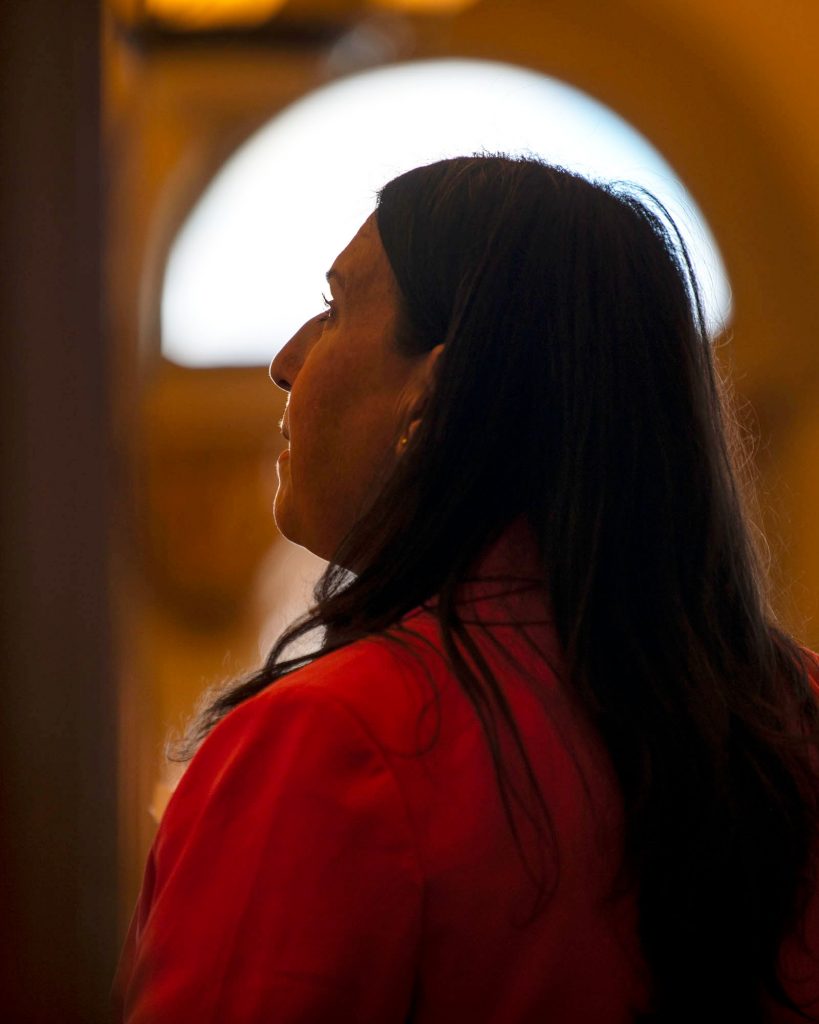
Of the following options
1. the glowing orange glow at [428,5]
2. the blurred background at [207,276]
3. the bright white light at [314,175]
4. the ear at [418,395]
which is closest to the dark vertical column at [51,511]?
the blurred background at [207,276]

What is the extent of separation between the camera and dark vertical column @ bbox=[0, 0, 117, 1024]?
31 cm

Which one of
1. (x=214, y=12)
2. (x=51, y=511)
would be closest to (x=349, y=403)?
(x=51, y=511)

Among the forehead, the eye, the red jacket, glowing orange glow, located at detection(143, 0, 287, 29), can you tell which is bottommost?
the red jacket

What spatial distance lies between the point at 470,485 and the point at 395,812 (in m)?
0.27

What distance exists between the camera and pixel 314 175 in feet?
14.5

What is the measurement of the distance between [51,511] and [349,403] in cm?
73

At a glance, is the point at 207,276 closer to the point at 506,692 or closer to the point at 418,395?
the point at 418,395

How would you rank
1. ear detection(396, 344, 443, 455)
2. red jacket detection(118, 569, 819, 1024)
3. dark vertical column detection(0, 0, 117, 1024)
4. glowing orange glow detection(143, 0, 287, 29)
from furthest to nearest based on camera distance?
glowing orange glow detection(143, 0, 287, 29) < ear detection(396, 344, 443, 455) < red jacket detection(118, 569, 819, 1024) < dark vertical column detection(0, 0, 117, 1024)

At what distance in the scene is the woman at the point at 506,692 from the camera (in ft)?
2.48

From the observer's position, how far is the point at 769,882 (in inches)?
34.7

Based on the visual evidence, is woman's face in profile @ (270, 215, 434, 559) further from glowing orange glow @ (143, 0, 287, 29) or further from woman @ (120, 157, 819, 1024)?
glowing orange glow @ (143, 0, 287, 29)

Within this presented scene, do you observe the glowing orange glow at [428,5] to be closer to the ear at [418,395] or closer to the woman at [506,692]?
the woman at [506,692]

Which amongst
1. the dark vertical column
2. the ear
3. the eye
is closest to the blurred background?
the dark vertical column

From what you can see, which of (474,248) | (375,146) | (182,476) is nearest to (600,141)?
(375,146)
